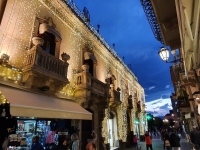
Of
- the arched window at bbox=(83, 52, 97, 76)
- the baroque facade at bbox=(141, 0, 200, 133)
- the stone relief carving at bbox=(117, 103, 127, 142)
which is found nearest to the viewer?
the baroque facade at bbox=(141, 0, 200, 133)

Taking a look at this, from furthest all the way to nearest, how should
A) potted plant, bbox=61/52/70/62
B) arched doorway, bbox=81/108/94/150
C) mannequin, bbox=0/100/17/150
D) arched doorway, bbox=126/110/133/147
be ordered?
arched doorway, bbox=126/110/133/147, arched doorway, bbox=81/108/94/150, potted plant, bbox=61/52/70/62, mannequin, bbox=0/100/17/150

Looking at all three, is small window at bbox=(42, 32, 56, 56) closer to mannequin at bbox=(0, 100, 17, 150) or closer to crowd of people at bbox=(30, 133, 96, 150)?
crowd of people at bbox=(30, 133, 96, 150)

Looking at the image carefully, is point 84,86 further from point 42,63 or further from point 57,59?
point 42,63

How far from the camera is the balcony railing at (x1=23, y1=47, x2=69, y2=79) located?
6.25 metres

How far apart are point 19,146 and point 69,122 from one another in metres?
2.80

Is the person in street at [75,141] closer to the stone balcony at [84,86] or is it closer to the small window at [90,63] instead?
the stone balcony at [84,86]

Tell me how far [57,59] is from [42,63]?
1.02 m

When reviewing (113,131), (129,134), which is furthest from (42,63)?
(129,134)

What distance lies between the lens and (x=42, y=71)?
21.2ft

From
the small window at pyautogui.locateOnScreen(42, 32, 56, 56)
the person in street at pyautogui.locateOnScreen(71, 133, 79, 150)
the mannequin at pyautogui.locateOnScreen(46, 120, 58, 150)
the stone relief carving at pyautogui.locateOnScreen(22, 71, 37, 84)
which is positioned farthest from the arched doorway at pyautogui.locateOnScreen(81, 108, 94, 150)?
the small window at pyautogui.locateOnScreen(42, 32, 56, 56)

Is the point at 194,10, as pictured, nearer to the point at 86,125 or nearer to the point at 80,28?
the point at 86,125

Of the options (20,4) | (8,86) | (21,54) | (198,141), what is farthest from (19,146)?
(198,141)

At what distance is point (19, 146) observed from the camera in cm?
645

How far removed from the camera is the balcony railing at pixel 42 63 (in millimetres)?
6254
